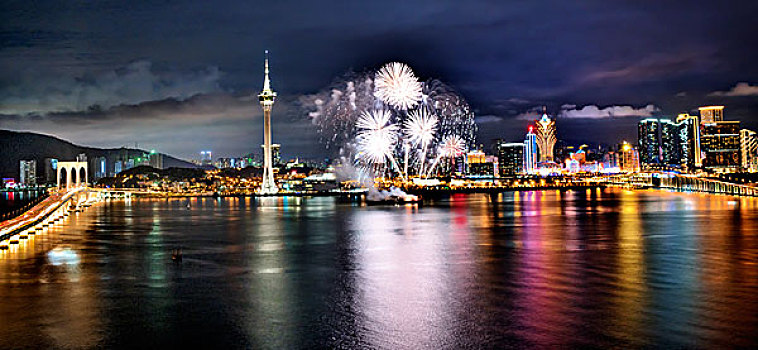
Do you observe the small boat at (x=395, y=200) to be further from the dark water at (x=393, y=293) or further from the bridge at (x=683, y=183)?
the dark water at (x=393, y=293)

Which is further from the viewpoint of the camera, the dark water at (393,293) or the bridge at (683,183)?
the bridge at (683,183)

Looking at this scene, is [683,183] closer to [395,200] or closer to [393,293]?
[395,200]

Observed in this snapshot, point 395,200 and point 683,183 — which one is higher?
point 683,183

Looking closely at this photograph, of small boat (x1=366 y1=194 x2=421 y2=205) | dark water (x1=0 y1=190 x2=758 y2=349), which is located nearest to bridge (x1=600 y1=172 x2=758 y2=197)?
small boat (x1=366 y1=194 x2=421 y2=205)

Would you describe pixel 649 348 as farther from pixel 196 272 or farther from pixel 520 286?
pixel 196 272

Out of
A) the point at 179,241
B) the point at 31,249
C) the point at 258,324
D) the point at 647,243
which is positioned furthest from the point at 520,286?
the point at 31,249

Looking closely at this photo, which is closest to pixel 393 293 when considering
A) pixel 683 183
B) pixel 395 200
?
pixel 395 200

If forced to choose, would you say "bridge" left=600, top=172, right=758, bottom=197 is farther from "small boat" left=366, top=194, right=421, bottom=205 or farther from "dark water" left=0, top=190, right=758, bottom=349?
Result: "dark water" left=0, top=190, right=758, bottom=349

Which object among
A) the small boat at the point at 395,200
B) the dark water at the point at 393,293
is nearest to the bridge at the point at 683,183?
the small boat at the point at 395,200
